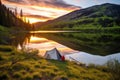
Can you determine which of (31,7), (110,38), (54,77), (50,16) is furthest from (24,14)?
(110,38)

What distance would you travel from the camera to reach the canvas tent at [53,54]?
33.1 feet

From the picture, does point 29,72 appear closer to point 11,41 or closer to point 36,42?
point 11,41

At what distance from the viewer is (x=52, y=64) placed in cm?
884

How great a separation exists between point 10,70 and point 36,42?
165 inches

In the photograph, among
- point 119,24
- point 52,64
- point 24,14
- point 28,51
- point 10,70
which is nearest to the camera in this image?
point 10,70

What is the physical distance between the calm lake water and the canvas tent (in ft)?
0.88

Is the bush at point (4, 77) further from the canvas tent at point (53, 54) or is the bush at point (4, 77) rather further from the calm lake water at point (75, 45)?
the calm lake water at point (75, 45)

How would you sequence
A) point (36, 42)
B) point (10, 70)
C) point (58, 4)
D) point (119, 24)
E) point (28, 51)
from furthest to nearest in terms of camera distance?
1. point (119, 24)
2. point (36, 42)
3. point (58, 4)
4. point (28, 51)
5. point (10, 70)

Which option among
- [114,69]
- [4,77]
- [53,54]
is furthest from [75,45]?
[4,77]

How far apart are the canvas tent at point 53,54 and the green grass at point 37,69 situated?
0.67 m

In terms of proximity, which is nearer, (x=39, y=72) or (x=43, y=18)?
(x=39, y=72)

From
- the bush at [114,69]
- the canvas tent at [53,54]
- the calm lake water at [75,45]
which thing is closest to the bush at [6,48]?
the calm lake water at [75,45]

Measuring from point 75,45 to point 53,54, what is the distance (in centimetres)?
249

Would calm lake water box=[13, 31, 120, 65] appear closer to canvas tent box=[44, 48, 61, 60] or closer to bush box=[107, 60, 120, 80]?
canvas tent box=[44, 48, 61, 60]
